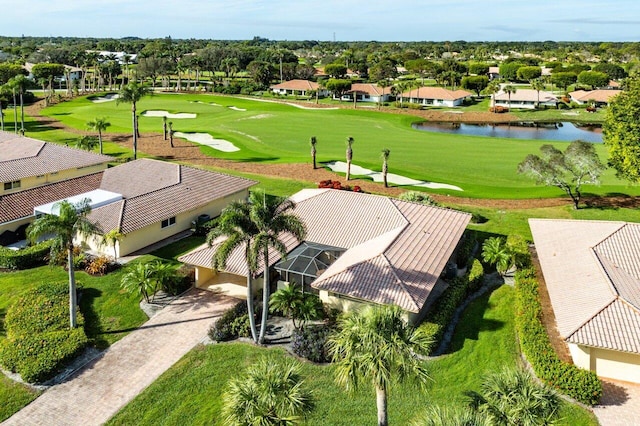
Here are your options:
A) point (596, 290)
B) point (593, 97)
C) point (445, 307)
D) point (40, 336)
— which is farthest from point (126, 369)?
point (593, 97)

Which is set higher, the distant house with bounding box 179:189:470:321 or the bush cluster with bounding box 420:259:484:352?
the distant house with bounding box 179:189:470:321

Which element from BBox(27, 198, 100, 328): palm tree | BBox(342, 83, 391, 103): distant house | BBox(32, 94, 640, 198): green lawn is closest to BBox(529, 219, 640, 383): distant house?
BBox(32, 94, 640, 198): green lawn

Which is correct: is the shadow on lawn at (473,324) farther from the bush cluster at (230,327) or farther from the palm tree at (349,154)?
the palm tree at (349,154)

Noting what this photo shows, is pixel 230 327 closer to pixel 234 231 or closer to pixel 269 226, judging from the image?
pixel 234 231

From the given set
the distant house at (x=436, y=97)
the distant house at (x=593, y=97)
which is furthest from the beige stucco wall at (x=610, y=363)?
the distant house at (x=593, y=97)

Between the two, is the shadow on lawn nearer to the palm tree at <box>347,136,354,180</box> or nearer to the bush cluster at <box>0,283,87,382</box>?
the bush cluster at <box>0,283,87,382</box>

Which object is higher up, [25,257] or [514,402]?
[514,402]

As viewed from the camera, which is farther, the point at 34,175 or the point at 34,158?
the point at 34,158
